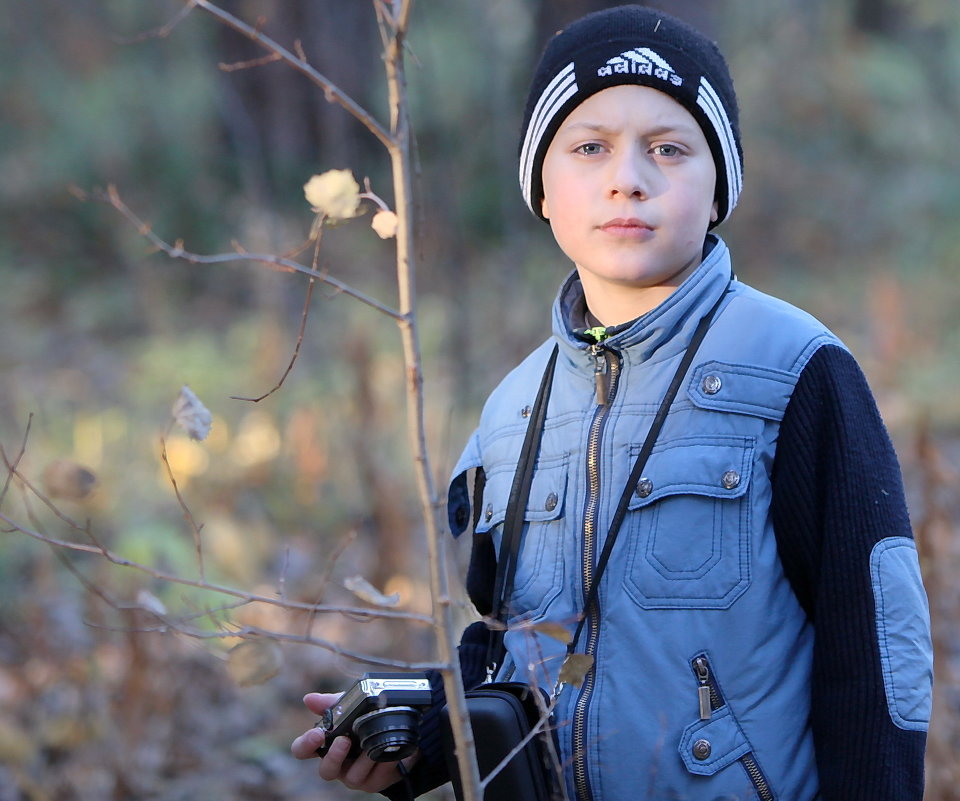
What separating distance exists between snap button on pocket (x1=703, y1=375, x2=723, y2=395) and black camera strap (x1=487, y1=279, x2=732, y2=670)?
5 centimetres

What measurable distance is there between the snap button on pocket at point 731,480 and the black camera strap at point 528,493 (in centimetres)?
13

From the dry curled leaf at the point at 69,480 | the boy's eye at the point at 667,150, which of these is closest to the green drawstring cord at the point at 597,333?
the boy's eye at the point at 667,150

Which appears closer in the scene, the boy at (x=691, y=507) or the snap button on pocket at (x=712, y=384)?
the boy at (x=691, y=507)

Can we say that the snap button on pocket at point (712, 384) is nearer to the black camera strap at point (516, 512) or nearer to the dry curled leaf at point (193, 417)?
the black camera strap at point (516, 512)

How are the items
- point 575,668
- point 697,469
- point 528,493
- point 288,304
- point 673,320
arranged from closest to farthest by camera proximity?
1. point 575,668
2. point 697,469
3. point 673,320
4. point 528,493
5. point 288,304

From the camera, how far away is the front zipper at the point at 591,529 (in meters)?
1.68

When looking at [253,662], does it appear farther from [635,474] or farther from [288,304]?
[288,304]

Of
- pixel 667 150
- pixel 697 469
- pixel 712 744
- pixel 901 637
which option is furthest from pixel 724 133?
pixel 712 744

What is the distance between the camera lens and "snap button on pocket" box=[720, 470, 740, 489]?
1.65 metres

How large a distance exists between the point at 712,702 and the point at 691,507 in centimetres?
28

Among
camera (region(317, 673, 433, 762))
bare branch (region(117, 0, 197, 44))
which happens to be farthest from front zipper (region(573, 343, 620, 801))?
bare branch (region(117, 0, 197, 44))

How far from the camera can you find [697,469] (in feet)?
5.50

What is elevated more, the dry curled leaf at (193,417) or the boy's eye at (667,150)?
the boy's eye at (667,150)

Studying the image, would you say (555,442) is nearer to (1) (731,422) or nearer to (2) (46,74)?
(1) (731,422)
